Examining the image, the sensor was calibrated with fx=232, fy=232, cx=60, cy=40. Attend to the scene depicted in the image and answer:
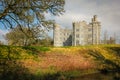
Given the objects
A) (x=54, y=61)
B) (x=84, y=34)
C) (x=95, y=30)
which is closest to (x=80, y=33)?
(x=84, y=34)

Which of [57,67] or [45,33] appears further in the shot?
[57,67]

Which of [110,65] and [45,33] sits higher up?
[45,33]

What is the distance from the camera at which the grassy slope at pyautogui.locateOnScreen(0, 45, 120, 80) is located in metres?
28.2

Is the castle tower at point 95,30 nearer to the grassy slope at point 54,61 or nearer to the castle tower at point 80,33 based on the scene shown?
the castle tower at point 80,33

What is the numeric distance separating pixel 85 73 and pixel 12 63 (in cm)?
1143

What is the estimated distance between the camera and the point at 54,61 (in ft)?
113

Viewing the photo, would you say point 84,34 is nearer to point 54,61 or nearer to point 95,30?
point 95,30

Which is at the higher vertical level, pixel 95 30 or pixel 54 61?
pixel 95 30

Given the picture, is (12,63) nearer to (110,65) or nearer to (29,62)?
(29,62)

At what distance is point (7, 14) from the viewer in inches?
973

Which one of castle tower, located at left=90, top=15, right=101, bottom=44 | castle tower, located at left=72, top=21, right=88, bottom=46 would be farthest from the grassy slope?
castle tower, located at left=72, top=21, right=88, bottom=46

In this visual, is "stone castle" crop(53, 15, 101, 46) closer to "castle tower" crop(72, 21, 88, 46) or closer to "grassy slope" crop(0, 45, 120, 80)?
"castle tower" crop(72, 21, 88, 46)

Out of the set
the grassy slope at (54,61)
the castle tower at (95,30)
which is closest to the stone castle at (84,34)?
the castle tower at (95,30)

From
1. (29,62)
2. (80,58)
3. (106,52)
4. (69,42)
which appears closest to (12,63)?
(29,62)
